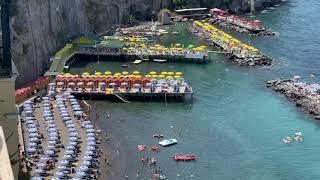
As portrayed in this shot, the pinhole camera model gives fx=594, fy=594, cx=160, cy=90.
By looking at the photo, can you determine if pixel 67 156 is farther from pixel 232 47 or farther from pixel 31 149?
pixel 232 47

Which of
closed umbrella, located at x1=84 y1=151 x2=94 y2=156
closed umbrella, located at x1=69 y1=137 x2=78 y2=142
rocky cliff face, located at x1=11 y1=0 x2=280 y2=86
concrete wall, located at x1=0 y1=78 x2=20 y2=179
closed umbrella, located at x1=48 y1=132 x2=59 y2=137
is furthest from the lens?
rocky cliff face, located at x1=11 y1=0 x2=280 y2=86

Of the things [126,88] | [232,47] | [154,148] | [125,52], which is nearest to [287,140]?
[154,148]

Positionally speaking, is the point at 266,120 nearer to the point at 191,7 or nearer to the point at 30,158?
the point at 30,158

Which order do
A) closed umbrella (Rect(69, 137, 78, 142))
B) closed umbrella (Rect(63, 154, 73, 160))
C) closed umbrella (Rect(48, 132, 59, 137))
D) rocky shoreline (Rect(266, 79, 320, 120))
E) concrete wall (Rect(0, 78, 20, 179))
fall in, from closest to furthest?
concrete wall (Rect(0, 78, 20, 179)) < closed umbrella (Rect(63, 154, 73, 160)) < closed umbrella (Rect(69, 137, 78, 142)) < closed umbrella (Rect(48, 132, 59, 137)) < rocky shoreline (Rect(266, 79, 320, 120))

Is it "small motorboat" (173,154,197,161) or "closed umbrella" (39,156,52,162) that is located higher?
"closed umbrella" (39,156,52,162)

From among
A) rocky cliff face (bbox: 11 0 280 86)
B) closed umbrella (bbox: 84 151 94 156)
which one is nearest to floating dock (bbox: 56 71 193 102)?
rocky cliff face (bbox: 11 0 280 86)

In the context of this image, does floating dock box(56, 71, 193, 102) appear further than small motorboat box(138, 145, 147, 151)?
Yes

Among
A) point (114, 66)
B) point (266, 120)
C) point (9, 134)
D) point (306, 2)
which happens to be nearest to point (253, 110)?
point (266, 120)

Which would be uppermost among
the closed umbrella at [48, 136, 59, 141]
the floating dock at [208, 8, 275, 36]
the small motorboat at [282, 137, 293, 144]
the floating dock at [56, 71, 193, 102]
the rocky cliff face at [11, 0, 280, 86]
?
the rocky cliff face at [11, 0, 280, 86]

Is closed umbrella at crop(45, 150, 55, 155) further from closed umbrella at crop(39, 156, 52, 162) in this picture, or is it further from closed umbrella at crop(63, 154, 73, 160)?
closed umbrella at crop(63, 154, 73, 160)
